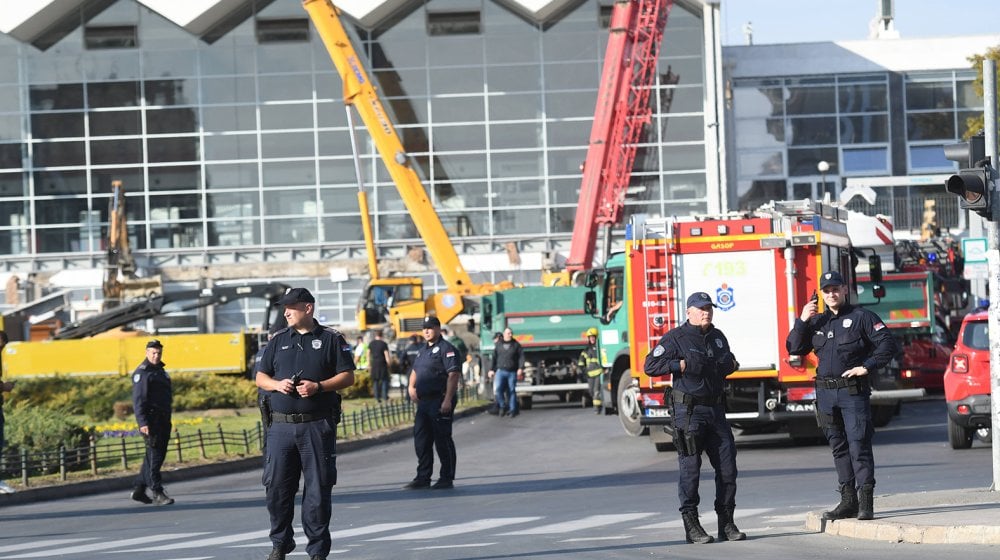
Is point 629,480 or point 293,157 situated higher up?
point 293,157

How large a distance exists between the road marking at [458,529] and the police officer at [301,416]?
7.52ft

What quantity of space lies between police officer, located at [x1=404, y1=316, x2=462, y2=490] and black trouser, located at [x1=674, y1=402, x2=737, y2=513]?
6112 mm

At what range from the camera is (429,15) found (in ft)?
190

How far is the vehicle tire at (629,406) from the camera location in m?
24.2

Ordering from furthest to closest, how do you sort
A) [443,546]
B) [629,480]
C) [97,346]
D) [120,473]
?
[97,346], [120,473], [629,480], [443,546]

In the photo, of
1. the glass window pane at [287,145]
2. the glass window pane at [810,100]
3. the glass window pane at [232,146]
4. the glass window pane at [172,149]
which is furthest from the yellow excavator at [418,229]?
the glass window pane at [810,100]

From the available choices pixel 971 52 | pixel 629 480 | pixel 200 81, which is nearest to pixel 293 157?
pixel 200 81

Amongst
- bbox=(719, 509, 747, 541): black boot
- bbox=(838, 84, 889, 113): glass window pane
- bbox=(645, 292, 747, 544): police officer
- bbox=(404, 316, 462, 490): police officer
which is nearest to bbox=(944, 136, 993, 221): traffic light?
bbox=(645, 292, 747, 544): police officer

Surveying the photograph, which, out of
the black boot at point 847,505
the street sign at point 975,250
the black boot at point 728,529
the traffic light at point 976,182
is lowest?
the black boot at point 728,529

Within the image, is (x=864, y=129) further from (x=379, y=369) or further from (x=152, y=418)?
(x=152, y=418)

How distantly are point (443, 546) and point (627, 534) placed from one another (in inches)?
54.4

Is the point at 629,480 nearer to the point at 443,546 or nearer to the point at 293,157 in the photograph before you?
the point at 443,546

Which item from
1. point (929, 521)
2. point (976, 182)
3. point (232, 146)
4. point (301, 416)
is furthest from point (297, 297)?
point (232, 146)

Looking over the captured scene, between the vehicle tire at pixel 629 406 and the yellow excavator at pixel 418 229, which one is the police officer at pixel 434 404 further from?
the yellow excavator at pixel 418 229
